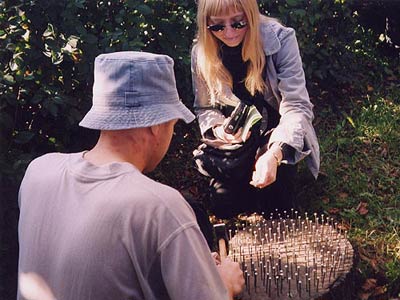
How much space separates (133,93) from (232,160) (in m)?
1.78

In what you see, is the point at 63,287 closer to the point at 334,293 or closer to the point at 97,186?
the point at 97,186

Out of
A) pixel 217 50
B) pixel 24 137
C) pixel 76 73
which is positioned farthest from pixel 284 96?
pixel 24 137

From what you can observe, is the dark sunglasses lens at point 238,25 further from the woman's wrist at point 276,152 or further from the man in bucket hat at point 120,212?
the man in bucket hat at point 120,212

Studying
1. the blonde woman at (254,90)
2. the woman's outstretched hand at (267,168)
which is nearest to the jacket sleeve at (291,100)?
the blonde woman at (254,90)

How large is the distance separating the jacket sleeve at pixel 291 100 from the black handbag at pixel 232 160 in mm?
234

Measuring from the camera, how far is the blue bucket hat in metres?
1.84

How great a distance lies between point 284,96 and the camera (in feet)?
11.4

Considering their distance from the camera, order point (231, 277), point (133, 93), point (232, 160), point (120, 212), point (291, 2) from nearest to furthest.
→ point (120, 212) < point (133, 93) < point (231, 277) < point (232, 160) < point (291, 2)

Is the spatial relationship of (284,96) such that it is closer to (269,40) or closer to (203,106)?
(269,40)

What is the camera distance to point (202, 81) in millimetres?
3635

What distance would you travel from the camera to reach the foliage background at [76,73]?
127 inches

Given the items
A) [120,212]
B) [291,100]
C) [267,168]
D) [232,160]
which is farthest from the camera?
[232,160]

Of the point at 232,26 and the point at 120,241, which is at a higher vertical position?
the point at 232,26

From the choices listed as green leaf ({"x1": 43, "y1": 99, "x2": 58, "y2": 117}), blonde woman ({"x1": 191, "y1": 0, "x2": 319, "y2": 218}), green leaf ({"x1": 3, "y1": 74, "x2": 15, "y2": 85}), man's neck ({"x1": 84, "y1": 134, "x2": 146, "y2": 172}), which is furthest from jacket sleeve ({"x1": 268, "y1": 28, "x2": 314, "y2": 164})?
man's neck ({"x1": 84, "y1": 134, "x2": 146, "y2": 172})
